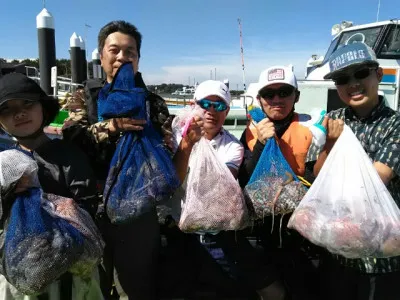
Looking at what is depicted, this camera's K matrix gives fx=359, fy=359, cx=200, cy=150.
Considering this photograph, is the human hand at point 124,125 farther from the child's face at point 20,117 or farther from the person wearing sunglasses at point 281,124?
the person wearing sunglasses at point 281,124

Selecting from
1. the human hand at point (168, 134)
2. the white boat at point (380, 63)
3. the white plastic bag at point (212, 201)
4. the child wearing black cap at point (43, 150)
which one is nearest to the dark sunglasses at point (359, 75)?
the white plastic bag at point (212, 201)

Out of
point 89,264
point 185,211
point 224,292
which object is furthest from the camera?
point 224,292

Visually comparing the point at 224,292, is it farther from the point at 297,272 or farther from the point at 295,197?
the point at 295,197

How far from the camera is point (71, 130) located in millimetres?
1986

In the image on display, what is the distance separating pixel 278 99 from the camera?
2.10m

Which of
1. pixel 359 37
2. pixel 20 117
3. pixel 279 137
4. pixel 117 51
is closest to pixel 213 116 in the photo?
pixel 279 137

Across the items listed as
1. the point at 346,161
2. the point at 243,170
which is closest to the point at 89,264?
the point at 243,170

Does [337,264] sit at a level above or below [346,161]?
below

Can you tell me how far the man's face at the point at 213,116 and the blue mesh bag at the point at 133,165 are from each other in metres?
0.35

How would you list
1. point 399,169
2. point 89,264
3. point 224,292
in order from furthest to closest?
1. point 224,292
2. point 399,169
3. point 89,264

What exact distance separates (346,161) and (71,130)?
1467 millimetres

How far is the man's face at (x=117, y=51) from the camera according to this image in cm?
211

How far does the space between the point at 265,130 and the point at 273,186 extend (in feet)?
1.02

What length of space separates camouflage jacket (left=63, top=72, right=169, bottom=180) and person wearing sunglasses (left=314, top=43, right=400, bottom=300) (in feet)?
3.14
